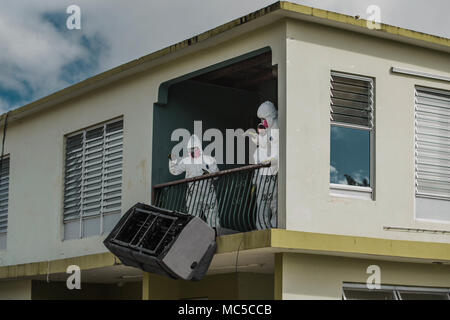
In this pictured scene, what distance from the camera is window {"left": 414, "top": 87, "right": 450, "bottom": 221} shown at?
43.0 feet

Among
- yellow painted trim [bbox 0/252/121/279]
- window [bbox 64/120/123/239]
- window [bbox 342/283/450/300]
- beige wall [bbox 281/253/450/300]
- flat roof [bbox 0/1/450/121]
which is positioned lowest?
window [bbox 342/283/450/300]

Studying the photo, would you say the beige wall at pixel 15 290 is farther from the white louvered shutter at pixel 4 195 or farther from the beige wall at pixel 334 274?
the beige wall at pixel 334 274

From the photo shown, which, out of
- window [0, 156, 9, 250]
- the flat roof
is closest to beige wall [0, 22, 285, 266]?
the flat roof

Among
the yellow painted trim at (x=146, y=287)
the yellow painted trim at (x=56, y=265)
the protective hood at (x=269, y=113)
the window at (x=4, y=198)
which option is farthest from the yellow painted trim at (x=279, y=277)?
the window at (x=4, y=198)

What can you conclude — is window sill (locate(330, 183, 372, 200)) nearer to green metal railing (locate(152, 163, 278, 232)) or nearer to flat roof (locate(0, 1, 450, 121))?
green metal railing (locate(152, 163, 278, 232))

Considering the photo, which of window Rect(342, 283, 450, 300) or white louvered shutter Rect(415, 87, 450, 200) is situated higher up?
white louvered shutter Rect(415, 87, 450, 200)

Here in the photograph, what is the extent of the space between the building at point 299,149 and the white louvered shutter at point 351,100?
2cm

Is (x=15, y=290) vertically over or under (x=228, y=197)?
under

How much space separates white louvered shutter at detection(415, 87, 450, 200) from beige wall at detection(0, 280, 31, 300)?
775cm

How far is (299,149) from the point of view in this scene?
39.4ft

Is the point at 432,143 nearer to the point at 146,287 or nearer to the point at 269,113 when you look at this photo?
the point at 269,113

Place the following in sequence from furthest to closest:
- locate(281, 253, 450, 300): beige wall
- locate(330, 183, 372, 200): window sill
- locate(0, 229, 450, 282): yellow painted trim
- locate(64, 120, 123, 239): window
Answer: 1. locate(64, 120, 123, 239): window
2. locate(330, 183, 372, 200): window sill
3. locate(281, 253, 450, 300): beige wall
4. locate(0, 229, 450, 282): yellow painted trim

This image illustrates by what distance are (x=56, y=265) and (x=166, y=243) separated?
390cm

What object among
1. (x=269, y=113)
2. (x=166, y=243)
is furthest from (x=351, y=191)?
(x=166, y=243)
